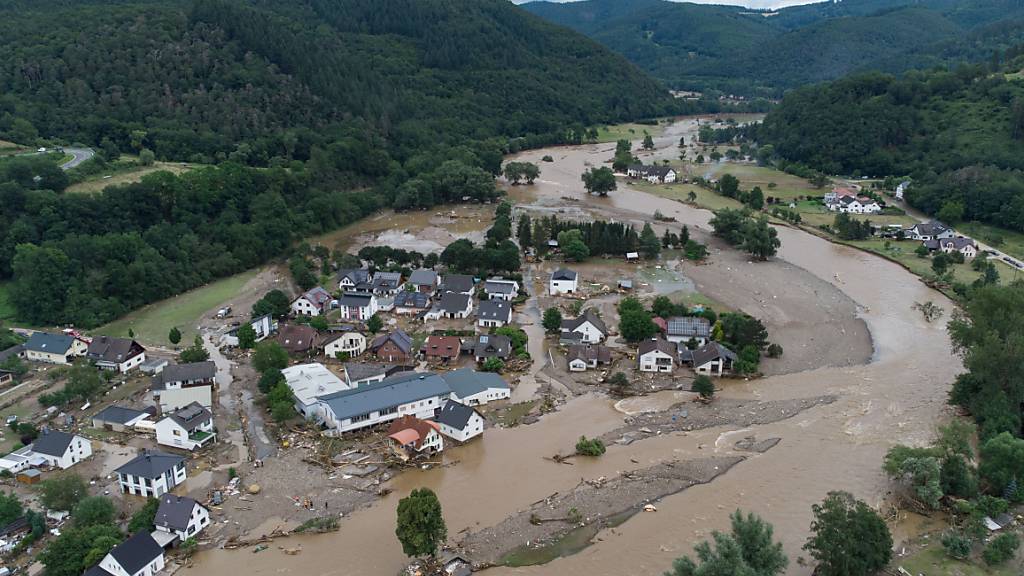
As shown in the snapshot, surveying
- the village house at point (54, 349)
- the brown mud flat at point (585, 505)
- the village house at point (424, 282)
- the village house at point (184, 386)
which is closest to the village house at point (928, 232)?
the village house at point (424, 282)

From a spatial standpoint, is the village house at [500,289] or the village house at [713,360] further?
the village house at [500,289]

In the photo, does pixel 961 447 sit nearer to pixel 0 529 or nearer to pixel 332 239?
pixel 0 529

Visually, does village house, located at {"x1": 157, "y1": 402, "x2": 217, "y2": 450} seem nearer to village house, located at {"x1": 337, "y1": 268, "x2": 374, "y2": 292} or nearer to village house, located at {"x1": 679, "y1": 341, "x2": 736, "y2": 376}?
village house, located at {"x1": 337, "y1": 268, "x2": 374, "y2": 292}

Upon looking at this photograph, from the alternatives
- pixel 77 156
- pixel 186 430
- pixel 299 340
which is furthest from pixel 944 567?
pixel 77 156

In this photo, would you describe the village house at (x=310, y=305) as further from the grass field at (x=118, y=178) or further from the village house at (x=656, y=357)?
the grass field at (x=118, y=178)

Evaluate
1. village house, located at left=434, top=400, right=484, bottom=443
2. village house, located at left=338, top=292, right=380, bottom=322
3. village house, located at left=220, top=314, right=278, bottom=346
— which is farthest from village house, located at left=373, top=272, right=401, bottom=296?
village house, located at left=434, top=400, right=484, bottom=443

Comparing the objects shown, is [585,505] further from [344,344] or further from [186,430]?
[344,344]
